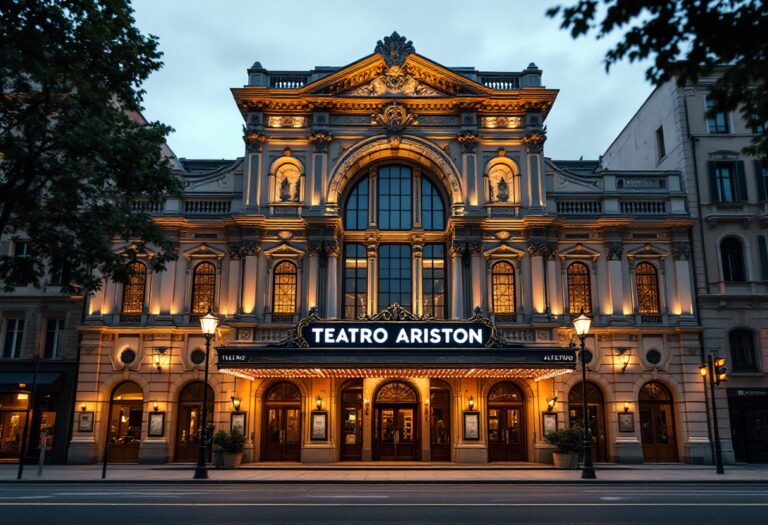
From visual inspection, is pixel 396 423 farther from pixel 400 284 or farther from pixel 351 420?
pixel 400 284

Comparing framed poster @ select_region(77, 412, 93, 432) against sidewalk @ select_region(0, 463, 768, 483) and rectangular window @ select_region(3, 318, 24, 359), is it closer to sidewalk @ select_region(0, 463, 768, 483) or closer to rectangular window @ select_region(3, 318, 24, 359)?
sidewalk @ select_region(0, 463, 768, 483)

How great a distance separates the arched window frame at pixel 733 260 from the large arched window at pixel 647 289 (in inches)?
134

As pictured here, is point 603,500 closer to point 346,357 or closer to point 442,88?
point 346,357

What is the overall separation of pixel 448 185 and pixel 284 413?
589 inches

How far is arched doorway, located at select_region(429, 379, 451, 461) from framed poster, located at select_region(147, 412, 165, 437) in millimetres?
13425

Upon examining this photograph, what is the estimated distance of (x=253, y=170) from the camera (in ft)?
111

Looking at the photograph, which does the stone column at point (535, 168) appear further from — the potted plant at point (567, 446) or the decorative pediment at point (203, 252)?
the decorative pediment at point (203, 252)

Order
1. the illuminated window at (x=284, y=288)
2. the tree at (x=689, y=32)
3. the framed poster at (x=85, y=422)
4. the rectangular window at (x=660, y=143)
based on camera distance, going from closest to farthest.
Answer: the tree at (x=689, y=32), the framed poster at (x=85, y=422), the illuminated window at (x=284, y=288), the rectangular window at (x=660, y=143)

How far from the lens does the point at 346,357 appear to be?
2800 centimetres

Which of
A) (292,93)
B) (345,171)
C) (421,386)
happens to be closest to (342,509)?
(421,386)

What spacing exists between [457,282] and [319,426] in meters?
10.2

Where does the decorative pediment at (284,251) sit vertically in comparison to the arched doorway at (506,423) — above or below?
above

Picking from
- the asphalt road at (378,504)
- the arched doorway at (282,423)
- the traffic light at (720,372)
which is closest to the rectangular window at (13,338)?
the arched doorway at (282,423)

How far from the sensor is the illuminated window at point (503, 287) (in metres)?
32.9
